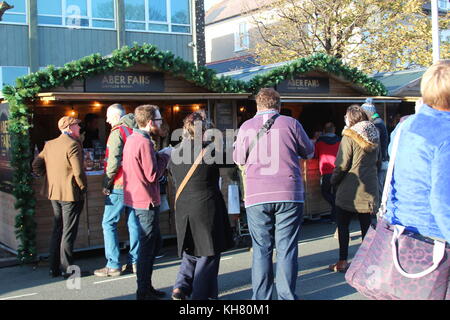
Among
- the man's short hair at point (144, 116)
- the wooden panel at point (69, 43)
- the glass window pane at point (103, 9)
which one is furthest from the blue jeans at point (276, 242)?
the glass window pane at point (103, 9)

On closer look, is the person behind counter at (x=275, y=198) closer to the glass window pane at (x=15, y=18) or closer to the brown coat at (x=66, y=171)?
the brown coat at (x=66, y=171)

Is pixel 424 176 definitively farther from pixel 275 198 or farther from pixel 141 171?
pixel 141 171

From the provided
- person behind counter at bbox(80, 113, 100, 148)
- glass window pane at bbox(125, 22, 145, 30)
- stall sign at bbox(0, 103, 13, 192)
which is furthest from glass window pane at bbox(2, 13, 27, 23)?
stall sign at bbox(0, 103, 13, 192)

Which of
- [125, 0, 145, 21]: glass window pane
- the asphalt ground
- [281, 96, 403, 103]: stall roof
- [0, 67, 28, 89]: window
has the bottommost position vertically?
the asphalt ground

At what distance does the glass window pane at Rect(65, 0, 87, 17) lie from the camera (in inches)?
773

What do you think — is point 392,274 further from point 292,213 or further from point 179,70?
point 179,70

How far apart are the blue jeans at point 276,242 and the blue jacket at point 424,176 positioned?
177cm

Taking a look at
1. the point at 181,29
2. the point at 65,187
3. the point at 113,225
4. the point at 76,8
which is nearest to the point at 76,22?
the point at 76,8

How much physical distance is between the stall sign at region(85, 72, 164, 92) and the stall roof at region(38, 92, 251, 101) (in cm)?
29

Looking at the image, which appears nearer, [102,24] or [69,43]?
[69,43]

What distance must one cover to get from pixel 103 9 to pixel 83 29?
1.13 meters

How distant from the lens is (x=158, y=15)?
70.5ft

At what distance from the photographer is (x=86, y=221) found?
777cm

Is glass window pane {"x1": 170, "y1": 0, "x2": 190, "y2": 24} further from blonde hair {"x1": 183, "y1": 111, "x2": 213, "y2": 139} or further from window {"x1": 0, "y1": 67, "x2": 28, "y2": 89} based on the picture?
blonde hair {"x1": 183, "y1": 111, "x2": 213, "y2": 139}
